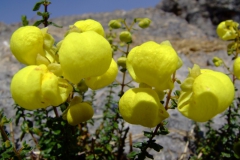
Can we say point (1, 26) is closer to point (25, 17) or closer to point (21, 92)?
point (25, 17)

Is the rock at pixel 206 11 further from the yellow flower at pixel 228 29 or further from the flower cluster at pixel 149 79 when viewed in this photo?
the flower cluster at pixel 149 79

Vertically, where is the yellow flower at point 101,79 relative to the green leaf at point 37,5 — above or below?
below

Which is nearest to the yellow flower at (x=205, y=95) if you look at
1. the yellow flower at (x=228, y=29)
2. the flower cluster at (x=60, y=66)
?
the flower cluster at (x=60, y=66)

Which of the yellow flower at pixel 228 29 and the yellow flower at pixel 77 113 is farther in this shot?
the yellow flower at pixel 228 29

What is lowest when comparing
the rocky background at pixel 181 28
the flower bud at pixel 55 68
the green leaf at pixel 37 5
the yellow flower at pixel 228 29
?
the rocky background at pixel 181 28

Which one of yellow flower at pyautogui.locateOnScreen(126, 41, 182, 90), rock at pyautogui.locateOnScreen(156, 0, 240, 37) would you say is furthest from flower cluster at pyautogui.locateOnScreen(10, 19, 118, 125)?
rock at pyautogui.locateOnScreen(156, 0, 240, 37)

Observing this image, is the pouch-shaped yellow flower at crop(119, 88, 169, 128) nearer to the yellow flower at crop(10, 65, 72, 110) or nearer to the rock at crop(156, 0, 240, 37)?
the yellow flower at crop(10, 65, 72, 110)

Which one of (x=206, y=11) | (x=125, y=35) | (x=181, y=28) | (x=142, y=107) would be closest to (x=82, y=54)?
(x=142, y=107)
